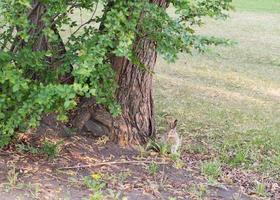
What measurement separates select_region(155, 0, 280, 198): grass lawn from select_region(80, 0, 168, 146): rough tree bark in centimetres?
62

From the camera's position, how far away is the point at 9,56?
3.73m

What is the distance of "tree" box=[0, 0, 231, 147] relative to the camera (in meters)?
3.56

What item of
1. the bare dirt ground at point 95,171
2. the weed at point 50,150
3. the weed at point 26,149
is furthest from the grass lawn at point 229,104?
the weed at point 26,149

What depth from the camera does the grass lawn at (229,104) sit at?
17.3 feet

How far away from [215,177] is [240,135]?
4.92 feet

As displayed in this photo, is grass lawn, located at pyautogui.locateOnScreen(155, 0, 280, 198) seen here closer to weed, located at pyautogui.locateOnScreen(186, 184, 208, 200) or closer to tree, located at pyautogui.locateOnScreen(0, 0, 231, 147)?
weed, located at pyautogui.locateOnScreen(186, 184, 208, 200)

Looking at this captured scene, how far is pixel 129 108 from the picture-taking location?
15.9 feet

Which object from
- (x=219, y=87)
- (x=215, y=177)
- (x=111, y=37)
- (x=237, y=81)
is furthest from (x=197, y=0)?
(x=237, y=81)

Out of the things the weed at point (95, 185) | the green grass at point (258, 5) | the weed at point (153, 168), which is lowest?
the weed at point (95, 185)

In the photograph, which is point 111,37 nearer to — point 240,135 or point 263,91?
point 240,135

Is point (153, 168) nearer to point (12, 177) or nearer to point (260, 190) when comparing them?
point (260, 190)

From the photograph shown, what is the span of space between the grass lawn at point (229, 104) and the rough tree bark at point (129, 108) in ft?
2.03

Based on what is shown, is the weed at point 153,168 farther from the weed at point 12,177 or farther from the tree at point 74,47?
the weed at point 12,177

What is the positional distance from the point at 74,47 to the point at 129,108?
41.8 inches
